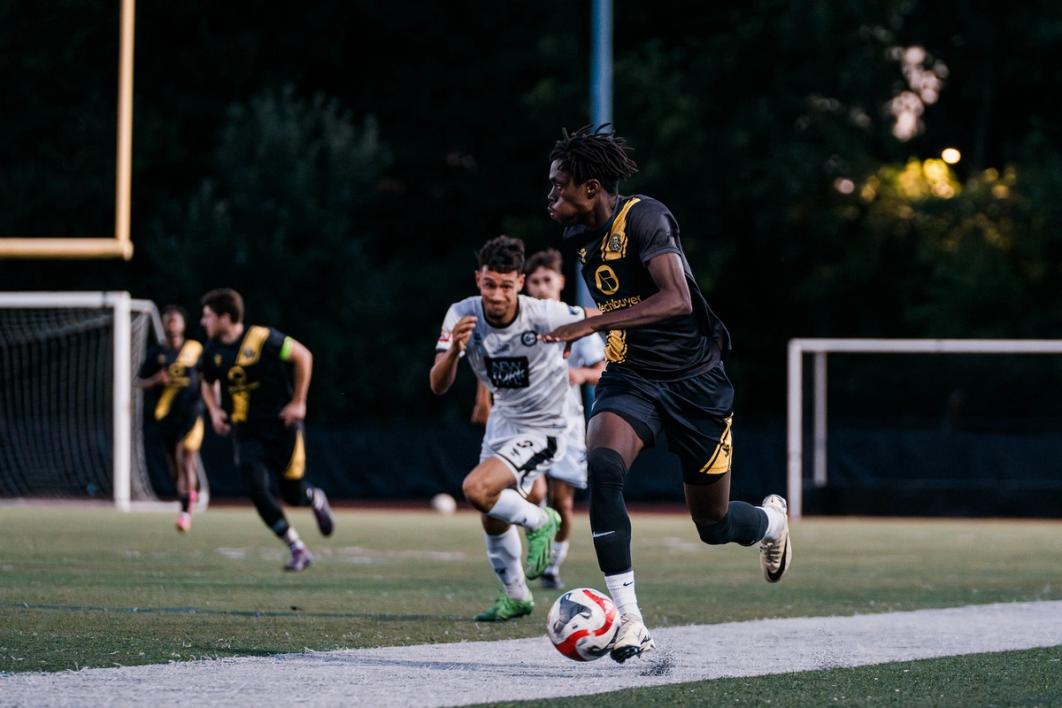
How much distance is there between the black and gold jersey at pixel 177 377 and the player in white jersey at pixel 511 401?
1000 centimetres

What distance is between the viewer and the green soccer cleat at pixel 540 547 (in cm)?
864

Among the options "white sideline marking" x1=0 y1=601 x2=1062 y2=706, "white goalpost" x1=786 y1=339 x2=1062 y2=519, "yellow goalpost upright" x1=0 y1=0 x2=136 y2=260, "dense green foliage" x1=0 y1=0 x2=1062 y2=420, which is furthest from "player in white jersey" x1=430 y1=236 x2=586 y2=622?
"dense green foliage" x1=0 y1=0 x2=1062 y2=420

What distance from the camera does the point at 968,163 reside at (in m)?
36.0

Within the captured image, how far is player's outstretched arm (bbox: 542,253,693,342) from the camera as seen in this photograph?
6445 mm

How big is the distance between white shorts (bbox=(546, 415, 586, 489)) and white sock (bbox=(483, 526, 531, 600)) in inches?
83.9

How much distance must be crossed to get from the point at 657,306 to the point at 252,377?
631cm

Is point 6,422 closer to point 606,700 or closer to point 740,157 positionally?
point 740,157

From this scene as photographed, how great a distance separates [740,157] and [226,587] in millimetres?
25818

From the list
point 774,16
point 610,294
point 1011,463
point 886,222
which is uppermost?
point 774,16

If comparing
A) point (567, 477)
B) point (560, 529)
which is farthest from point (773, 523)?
point (560, 529)

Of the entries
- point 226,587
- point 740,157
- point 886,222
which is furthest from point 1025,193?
point 226,587

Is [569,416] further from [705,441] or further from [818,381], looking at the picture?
[818,381]

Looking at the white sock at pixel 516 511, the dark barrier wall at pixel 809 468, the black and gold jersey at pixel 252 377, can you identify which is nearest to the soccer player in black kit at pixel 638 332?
the white sock at pixel 516 511

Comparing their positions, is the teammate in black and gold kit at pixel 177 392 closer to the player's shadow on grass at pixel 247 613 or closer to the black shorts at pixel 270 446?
the black shorts at pixel 270 446
